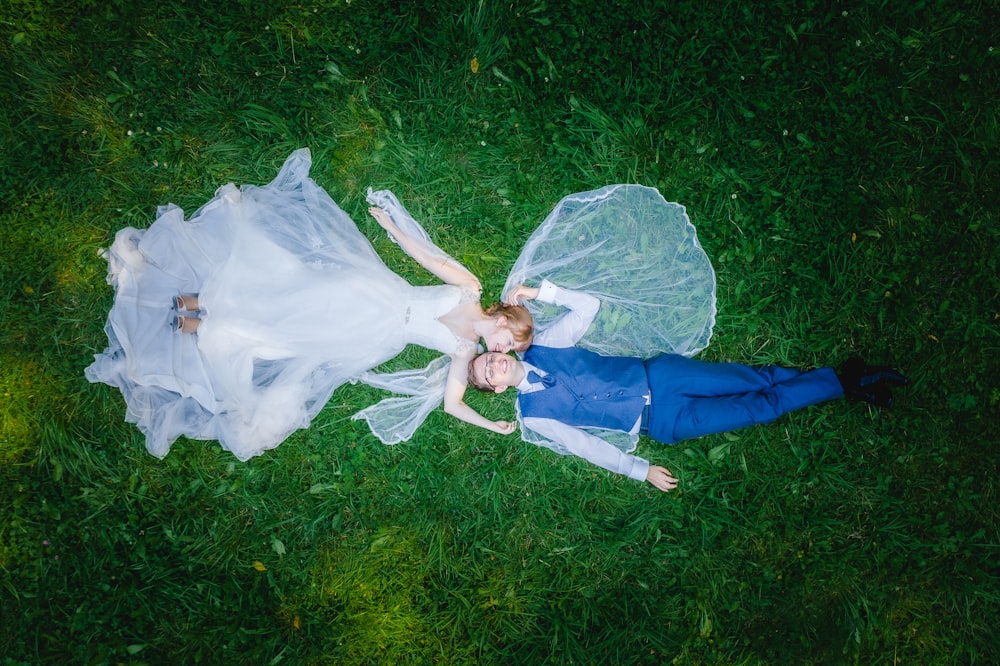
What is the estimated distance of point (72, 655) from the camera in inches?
212

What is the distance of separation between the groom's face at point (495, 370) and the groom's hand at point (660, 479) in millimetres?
1429

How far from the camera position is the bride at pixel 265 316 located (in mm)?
4746

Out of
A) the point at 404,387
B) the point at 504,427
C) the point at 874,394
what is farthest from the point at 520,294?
the point at 874,394

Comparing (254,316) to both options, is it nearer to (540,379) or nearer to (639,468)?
(540,379)

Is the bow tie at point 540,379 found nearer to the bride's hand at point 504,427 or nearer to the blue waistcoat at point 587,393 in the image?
the blue waistcoat at point 587,393

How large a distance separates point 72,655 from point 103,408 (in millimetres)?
2139

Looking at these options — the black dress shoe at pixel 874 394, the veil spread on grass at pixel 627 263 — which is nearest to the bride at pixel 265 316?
the veil spread on grass at pixel 627 263

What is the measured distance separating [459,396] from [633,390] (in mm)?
1410

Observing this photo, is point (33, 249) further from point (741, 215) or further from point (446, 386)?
point (741, 215)

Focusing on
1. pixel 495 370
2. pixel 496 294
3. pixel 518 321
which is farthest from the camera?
pixel 496 294

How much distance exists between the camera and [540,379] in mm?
4891

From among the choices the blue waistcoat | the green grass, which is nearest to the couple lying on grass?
the blue waistcoat

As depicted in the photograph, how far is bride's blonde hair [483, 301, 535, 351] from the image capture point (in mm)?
4785

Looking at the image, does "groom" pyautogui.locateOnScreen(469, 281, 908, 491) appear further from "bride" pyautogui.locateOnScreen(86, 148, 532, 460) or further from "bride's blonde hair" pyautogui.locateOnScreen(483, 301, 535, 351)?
"bride" pyautogui.locateOnScreen(86, 148, 532, 460)
